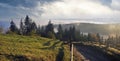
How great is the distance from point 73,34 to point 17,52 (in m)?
147

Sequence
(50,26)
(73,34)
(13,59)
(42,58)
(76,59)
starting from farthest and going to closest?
(73,34)
(50,26)
(76,59)
(42,58)
(13,59)

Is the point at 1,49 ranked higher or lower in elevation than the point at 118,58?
higher

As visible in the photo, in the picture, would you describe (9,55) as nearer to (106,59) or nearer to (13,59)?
(13,59)

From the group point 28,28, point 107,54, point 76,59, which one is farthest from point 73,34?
point 76,59

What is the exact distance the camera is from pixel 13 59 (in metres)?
39.9

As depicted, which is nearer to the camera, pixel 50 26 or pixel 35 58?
pixel 35 58

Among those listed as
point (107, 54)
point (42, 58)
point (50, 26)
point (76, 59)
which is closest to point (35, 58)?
point (42, 58)

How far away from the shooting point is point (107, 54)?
6750cm

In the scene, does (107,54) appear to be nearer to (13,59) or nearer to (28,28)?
(13,59)

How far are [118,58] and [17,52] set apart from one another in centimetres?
2775

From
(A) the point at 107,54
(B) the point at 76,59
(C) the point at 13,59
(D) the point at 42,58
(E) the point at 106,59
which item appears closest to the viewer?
(C) the point at 13,59

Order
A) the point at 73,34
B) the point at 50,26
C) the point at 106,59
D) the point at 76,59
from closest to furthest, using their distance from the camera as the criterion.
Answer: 1. the point at 76,59
2. the point at 106,59
3. the point at 50,26
4. the point at 73,34

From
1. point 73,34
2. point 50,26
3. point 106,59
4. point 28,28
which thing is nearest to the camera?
point 106,59

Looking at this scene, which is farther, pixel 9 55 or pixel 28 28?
pixel 28 28
